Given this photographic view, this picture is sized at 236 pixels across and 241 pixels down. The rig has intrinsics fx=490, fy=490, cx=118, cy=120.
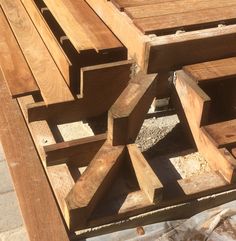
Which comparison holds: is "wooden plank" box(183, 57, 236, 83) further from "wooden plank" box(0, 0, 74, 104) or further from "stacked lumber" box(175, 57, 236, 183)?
"wooden plank" box(0, 0, 74, 104)

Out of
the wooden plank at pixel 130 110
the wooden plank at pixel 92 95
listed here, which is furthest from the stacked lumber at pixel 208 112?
the wooden plank at pixel 92 95

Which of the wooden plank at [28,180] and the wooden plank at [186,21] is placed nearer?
the wooden plank at [28,180]

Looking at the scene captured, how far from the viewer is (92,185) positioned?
2285 millimetres

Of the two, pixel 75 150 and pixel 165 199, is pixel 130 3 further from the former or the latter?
pixel 165 199

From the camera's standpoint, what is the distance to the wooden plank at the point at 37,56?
279 cm

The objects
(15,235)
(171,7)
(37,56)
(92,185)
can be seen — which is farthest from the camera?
(37,56)

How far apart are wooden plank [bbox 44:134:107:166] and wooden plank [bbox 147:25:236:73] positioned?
→ 1.66ft

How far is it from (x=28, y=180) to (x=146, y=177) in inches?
24.8

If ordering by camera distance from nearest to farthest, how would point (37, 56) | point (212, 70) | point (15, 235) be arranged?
point (15, 235), point (212, 70), point (37, 56)

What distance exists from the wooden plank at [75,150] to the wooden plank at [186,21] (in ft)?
2.26

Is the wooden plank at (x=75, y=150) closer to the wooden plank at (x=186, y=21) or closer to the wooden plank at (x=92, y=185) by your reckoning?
the wooden plank at (x=92, y=185)

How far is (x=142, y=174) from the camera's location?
236cm

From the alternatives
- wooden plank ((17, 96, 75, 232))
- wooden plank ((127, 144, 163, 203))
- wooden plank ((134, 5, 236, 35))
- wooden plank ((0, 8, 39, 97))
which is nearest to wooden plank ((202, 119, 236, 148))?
wooden plank ((127, 144, 163, 203))

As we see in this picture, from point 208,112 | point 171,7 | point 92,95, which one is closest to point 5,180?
point 92,95
